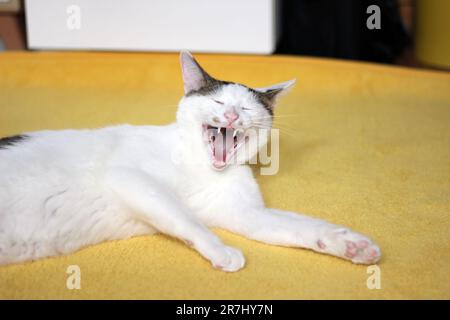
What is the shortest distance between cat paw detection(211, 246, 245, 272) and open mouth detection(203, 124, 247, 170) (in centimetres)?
31

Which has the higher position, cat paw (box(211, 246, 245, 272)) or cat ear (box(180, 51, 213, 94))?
cat ear (box(180, 51, 213, 94))

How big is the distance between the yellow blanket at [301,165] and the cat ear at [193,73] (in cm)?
39

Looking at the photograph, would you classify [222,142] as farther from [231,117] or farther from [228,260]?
[228,260]

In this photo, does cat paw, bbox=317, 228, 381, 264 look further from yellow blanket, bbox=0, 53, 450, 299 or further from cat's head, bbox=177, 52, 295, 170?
cat's head, bbox=177, 52, 295, 170

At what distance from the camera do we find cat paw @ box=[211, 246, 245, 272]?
1.22m

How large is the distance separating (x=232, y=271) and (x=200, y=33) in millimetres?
2158

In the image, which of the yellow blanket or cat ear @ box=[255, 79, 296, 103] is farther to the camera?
cat ear @ box=[255, 79, 296, 103]

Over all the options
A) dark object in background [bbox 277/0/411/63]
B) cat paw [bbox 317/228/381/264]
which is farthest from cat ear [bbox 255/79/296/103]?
dark object in background [bbox 277/0/411/63]

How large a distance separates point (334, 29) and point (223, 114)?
2258 mm

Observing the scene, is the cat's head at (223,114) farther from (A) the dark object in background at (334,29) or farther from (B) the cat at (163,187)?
(A) the dark object in background at (334,29)

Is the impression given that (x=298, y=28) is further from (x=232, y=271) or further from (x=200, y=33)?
(x=232, y=271)

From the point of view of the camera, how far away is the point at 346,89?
2871 millimetres

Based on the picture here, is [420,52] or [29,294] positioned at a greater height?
[420,52]

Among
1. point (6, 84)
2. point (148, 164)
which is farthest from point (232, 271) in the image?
point (6, 84)
